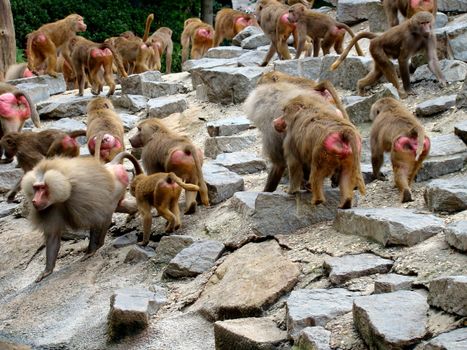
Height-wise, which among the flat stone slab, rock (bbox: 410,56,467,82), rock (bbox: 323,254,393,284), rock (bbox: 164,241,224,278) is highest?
rock (bbox: 410,56,467,82)

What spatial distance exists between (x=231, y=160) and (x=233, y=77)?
2.56 metres

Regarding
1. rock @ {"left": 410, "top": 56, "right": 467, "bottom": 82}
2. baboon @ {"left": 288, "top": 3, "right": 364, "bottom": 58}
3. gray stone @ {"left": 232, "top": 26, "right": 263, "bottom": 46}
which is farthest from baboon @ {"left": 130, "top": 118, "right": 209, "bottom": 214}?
gray stone @ {"left": 232, "top": 26, "right": 263, "bottom": 46}

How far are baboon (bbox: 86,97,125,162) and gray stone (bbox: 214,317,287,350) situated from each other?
380cm

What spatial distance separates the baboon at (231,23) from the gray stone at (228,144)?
6702 mm

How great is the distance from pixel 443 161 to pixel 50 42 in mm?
8357

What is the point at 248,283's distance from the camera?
642cm

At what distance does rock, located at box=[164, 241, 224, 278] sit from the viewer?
7180 millimetres

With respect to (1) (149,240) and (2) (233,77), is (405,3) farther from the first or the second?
(1) (149,240)

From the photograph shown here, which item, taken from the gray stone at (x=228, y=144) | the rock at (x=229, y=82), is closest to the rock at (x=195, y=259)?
the gray stone at (x=228, y=144)

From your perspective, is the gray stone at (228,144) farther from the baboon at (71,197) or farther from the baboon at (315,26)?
the baboon at (315,26)

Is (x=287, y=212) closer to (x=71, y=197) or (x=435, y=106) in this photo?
(x=71, y=197)

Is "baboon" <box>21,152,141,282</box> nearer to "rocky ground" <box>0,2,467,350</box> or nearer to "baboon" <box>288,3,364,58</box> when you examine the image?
"rocky ground" <box>0,2,467,350</box>

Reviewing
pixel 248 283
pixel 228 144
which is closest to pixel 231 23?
pixel 228 144

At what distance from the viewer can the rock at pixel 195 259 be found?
7.18 m
